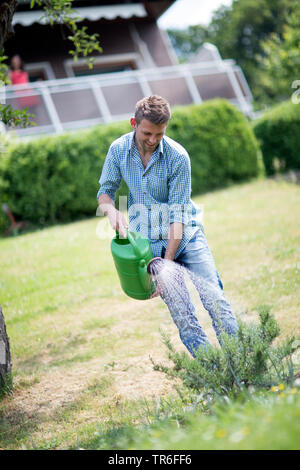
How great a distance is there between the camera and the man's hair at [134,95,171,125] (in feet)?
8.45

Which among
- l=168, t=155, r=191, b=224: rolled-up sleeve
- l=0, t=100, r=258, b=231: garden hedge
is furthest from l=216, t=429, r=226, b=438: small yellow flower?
l=0, t=100, r=258, b=231: garden hedge

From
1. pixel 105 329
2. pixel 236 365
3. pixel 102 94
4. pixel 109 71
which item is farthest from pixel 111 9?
pixel 236 365

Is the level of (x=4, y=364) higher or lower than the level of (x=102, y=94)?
lower

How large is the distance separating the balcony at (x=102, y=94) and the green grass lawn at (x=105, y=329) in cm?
445

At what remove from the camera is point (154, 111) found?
2570 mm

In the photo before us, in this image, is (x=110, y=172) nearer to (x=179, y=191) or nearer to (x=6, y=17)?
(x=179, y=191)

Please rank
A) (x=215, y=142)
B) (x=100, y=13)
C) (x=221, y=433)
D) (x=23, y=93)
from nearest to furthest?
(x=221, y=433), (x=215, y=142), (x=23, y=93), (x=100, y=13)

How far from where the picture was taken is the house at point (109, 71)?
1136cm

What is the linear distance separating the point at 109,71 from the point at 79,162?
251 inches

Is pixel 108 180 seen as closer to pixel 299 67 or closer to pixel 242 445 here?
pixel 242 445

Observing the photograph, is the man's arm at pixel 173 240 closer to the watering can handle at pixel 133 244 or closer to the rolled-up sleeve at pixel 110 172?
the watering can handle at pixel 133 244

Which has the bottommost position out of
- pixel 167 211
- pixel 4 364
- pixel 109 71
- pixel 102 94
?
pixel 4 364

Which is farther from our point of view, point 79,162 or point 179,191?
point 79,162

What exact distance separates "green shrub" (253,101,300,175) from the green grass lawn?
2819 mm
